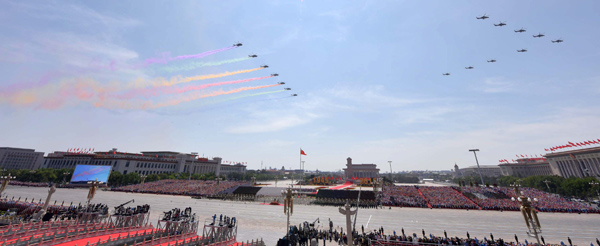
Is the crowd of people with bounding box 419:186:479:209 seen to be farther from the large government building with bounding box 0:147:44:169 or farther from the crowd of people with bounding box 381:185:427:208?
the large government building with bounding box 0:147:44:169

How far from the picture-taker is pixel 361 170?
170m

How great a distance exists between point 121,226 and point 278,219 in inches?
761

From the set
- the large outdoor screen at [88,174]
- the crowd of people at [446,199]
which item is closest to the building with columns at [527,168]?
the crowd of people at [446,199]

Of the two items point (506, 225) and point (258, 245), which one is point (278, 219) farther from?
point (506, 225)

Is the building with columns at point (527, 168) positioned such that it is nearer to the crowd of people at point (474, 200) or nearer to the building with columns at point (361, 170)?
the building with columns at point (361, 170)

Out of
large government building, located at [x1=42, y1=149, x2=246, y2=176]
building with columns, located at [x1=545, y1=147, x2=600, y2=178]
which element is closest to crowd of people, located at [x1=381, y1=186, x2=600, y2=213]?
building with columns, located at [x1=545, y1=147, x2=600, y2=178]

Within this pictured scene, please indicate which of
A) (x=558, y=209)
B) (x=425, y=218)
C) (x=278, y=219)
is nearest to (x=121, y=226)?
(x=278, y=219)

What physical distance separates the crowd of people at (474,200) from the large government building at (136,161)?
104413mm

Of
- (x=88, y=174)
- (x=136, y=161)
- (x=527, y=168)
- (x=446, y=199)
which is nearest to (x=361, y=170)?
(x=446, y=199)

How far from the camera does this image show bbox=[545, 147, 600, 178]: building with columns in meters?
99.8

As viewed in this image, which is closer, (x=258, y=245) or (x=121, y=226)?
(x=258, y=245)

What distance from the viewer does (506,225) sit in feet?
104

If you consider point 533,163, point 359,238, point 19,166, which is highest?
point 533,163

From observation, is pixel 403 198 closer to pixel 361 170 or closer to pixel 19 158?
pixel 361 170
